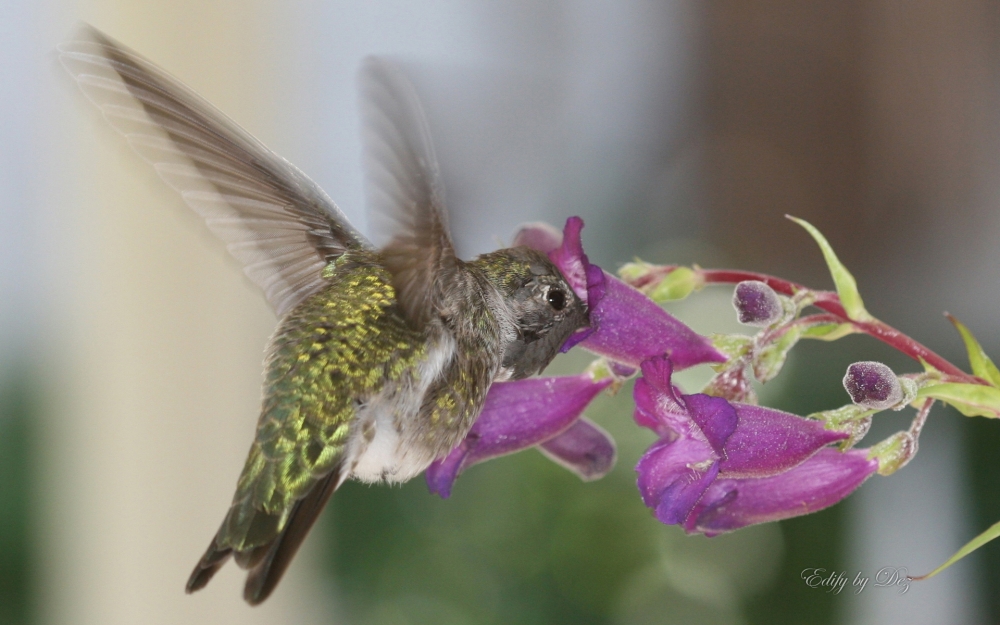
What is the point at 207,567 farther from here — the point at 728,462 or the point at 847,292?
the point at 847,292

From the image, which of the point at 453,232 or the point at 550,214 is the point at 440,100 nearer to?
the point at 453,232

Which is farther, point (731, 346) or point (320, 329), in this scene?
point (320, 329)

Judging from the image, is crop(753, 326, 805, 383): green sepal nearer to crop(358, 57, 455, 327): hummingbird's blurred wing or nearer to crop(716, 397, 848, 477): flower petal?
crop(716, 397, 848, 477): flower petal

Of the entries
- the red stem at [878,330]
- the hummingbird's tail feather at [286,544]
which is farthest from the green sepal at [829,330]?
the hummingbird's tail feather at [286,544]

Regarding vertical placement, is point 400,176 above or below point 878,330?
above

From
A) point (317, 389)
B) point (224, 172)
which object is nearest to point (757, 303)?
point (317, 389)

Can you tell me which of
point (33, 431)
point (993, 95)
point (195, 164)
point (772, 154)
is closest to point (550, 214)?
point (772, 154)

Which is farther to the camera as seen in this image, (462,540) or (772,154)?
(772,154)
